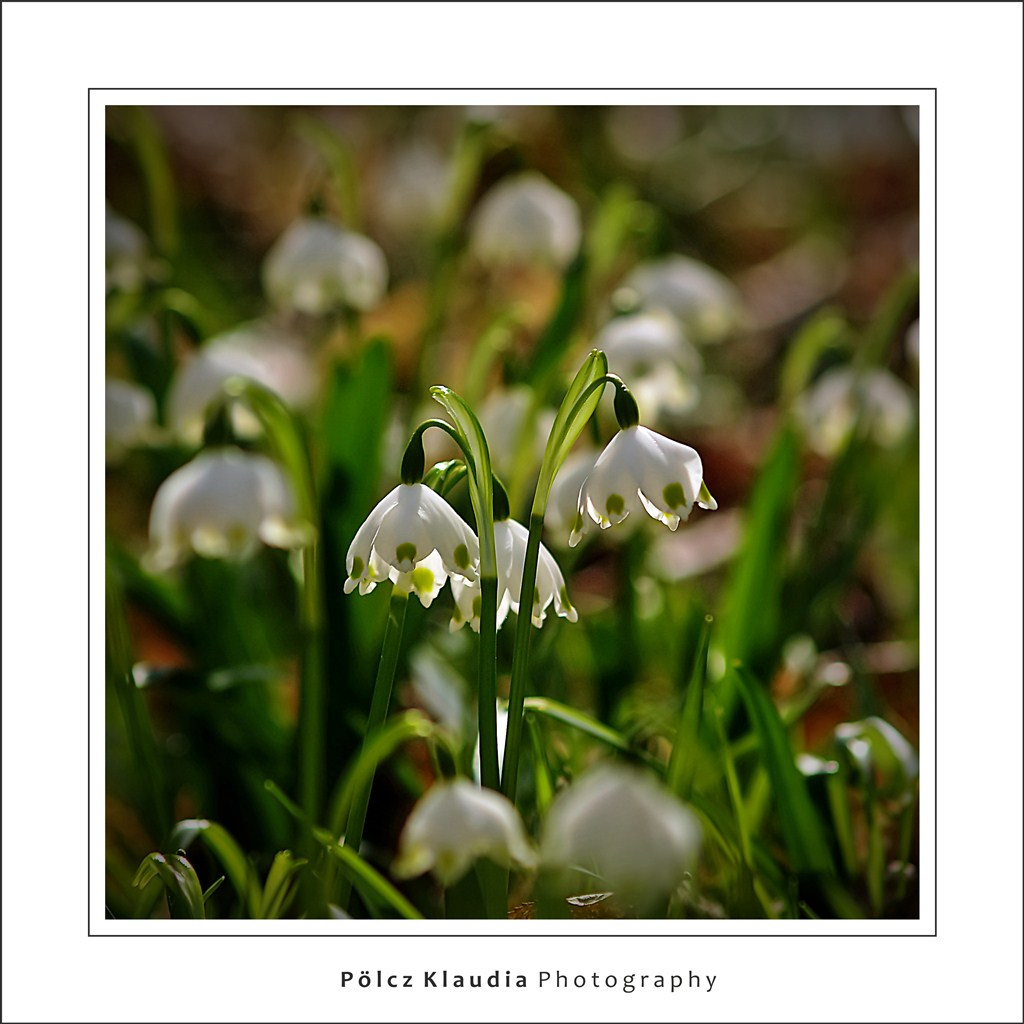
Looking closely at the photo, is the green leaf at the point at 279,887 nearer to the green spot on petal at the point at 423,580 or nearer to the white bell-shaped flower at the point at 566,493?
the green spot on petal at the point at 423,580

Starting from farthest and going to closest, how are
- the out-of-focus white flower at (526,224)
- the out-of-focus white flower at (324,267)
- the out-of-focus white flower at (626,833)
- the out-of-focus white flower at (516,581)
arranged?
the out-of-focus white flower at (526,224), the out-of-focus white flower at (324,267), the out-of-focus white flower at (516,581), the out-of-focus white flower at (626,833)

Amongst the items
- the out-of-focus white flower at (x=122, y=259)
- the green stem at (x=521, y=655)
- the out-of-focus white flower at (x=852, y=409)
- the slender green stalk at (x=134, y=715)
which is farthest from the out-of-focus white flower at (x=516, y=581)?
the out-of-focus white flower at (x=122, y=259)

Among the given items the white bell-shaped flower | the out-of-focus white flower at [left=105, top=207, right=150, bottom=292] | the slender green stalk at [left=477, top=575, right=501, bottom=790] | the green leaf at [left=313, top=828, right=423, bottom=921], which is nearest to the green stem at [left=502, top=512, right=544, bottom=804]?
the slender green stalk at [left=477, top=575, right=501, bottom=790]

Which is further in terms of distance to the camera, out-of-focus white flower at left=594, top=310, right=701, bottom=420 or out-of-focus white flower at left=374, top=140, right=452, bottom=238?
out-of-focus white flower at left=374, top=140, right=452, bottom=238

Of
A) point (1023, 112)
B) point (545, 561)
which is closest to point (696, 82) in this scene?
point (1023, 112)

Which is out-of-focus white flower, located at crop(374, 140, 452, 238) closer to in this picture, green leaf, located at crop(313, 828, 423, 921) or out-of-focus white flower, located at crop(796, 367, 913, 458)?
out-of-focus white flower, located at crop(796, 367, 913, 458)

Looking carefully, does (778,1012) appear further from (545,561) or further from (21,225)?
(21,225)
